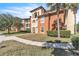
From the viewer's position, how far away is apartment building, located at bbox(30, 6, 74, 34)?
3.82 meters

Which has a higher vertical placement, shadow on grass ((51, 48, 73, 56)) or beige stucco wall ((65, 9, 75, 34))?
beige stucco wall ((65, 9, 75, 34))

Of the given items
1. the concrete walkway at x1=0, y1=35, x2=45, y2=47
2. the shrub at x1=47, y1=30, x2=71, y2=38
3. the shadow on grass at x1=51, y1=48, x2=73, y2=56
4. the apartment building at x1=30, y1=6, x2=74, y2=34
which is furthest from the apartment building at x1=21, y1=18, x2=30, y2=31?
the shadow on grass at x1=51, y1=48, x2=73, y2=56

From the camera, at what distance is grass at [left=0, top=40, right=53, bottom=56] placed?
3812 mm

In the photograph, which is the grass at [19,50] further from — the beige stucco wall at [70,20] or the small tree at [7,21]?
the beige stucco wall at [70,20]

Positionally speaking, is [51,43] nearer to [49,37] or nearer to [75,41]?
[49,37]

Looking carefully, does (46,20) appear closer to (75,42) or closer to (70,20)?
(70,20)

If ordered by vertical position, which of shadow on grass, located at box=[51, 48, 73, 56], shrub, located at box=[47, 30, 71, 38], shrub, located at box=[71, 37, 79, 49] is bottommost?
shadow on grass, located at box=[51, 48, 73, 56]

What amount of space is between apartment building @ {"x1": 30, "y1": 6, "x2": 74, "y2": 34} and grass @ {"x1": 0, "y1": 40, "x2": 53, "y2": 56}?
12.6 inches

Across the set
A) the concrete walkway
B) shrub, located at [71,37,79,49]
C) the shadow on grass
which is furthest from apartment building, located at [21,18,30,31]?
shrub, located at [71,37,79,49]

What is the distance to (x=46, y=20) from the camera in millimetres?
3959

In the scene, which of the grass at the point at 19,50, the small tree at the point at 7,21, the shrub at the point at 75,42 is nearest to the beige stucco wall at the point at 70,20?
the shrub at the point at 75,42

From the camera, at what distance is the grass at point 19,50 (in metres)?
3.81

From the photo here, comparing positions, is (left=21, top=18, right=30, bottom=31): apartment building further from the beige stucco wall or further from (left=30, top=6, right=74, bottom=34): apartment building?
the beige stucco wall

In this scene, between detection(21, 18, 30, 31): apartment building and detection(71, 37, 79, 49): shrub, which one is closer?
detection(71, 37, 79, 49): shrub
